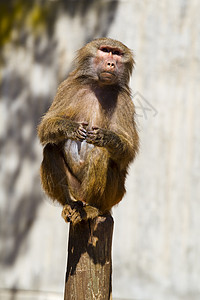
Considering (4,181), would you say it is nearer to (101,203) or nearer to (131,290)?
(131,290)

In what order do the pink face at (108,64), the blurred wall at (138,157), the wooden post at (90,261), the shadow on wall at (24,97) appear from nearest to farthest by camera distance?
the wooden post at (90,261) < the pink face at (108,64) < the blurred wall at (138,157) < the shadow on wall at (24,97)

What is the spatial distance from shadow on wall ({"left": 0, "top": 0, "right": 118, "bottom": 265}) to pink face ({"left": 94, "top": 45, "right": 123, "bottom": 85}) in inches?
124

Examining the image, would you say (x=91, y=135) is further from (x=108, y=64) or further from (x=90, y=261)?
(x=90, y=261)

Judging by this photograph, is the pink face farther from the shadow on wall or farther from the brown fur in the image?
the shadow on wall

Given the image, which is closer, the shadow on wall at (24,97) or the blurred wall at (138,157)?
the blurred wall at (138,157)

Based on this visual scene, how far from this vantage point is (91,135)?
484 cm

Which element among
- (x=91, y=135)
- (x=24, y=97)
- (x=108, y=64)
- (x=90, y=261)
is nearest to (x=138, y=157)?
(x=24, y=97)

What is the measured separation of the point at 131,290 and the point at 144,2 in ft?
13.3

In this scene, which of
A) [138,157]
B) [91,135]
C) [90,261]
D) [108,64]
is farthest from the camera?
[138,157]

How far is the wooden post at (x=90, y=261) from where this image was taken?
4707mm

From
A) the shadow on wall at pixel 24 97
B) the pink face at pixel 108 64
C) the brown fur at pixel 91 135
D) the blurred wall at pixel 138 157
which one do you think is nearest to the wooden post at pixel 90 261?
the brown fur at pixel 91 135

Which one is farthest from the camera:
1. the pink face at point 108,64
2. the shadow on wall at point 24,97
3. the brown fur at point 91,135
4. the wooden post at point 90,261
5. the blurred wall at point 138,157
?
the shadow on wall at point 24,97

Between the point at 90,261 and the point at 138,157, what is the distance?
11.9ft

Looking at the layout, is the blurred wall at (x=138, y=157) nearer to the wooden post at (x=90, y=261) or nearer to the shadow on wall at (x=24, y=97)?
the shadow on wall at (x=24, y=97)
